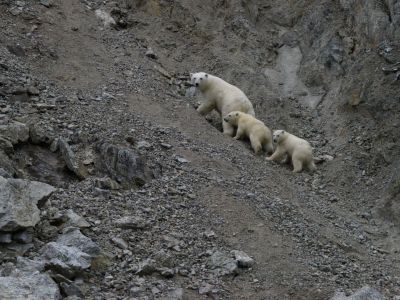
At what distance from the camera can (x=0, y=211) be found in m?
6.88

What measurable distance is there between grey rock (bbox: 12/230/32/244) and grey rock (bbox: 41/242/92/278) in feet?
0.77

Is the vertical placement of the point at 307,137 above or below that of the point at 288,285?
below

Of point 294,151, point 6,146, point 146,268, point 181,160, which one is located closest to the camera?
point 146,268

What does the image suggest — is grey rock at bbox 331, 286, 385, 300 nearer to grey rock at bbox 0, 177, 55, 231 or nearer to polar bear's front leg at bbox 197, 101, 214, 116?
grey rock at bbox 0, 177, 55, 231

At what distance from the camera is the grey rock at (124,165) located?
31.2ft

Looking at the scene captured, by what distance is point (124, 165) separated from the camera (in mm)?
9719

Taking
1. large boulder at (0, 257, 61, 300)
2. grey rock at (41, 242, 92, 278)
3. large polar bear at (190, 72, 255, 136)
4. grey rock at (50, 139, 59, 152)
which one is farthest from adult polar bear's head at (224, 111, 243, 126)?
large boulder at (0, 257, 61, 300)

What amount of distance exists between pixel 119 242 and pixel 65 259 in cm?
104

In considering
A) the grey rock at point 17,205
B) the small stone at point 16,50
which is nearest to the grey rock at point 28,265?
the grey rock at point 17,205

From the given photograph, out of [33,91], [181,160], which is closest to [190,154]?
[181,160]

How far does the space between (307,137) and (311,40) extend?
332cm

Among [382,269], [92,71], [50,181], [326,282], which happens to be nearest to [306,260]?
[326,282]

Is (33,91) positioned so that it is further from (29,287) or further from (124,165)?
(29,287)

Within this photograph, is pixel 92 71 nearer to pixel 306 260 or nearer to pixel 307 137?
pixel 307 137
